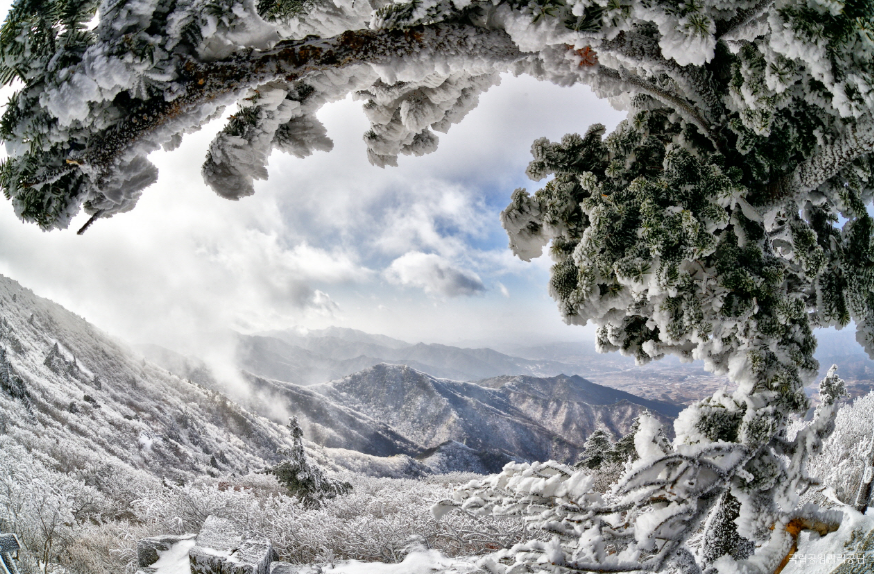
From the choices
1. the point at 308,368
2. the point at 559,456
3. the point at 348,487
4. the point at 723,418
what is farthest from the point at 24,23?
the point at 308,368

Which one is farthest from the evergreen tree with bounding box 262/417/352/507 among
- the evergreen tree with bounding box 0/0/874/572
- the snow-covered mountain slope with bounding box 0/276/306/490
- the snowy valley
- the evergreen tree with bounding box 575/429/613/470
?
the evergreen tree with bounding box 0/0/874/572

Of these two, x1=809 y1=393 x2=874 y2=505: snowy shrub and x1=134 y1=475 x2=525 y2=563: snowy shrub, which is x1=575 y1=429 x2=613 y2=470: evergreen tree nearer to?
x1=134 y1=475 x2=525 y2=563: snowy shrub

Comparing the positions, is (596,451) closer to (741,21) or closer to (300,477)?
(300,477)

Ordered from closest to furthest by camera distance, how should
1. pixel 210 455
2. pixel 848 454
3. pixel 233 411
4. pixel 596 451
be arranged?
pixel 848 454, pixel 596 451, pixel 210 455, pixel 233 411

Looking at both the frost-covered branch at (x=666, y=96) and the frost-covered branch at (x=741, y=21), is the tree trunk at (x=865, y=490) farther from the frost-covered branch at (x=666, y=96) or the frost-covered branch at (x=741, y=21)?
the frost-covered branch at (x=741, y=21)

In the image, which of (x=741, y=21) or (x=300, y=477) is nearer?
(x=741, y=21)

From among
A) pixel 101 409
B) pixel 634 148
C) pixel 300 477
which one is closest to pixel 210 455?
pixel 101 409
